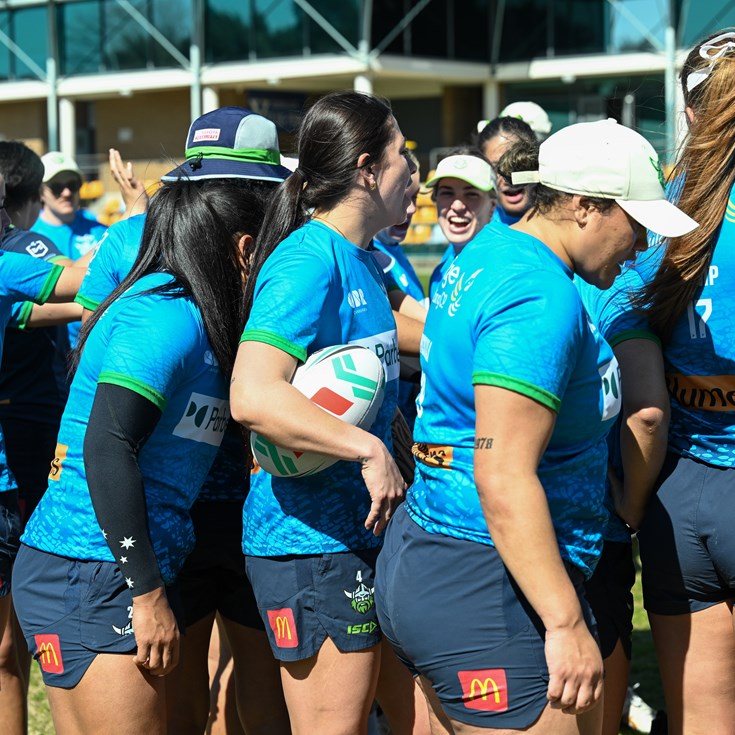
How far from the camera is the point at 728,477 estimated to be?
288cm

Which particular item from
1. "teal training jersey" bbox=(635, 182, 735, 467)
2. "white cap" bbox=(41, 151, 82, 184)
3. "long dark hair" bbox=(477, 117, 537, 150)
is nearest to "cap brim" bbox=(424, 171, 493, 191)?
"long dark hair" bbox=(477, 117, 537, 150)

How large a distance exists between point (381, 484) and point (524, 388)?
0.52m

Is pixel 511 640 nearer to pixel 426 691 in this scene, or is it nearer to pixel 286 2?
pixel 426 691

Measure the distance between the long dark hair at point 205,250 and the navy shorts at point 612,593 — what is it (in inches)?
49.3

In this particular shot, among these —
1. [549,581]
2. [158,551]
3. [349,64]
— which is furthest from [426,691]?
[349,64]

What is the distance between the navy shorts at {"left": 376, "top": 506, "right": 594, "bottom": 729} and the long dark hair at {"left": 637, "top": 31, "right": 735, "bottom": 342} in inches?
32.0

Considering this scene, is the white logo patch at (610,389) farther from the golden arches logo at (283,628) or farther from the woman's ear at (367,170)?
the golden arches logo at (283,628)

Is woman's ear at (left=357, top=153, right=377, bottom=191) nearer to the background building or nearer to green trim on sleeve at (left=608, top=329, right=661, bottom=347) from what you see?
green trim on sleeve at (left=608, top=329, right=661, bottom=347)

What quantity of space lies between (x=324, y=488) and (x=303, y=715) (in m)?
0.60

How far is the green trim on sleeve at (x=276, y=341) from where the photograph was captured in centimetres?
261

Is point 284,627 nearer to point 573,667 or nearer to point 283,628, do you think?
point 283,628

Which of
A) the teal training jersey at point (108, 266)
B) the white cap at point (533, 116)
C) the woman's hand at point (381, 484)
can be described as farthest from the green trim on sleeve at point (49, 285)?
the white cap at point (533, 116)

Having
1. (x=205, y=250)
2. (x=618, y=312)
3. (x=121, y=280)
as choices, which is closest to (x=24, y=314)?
(x=121, y=280)

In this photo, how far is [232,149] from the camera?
3.27 metres
